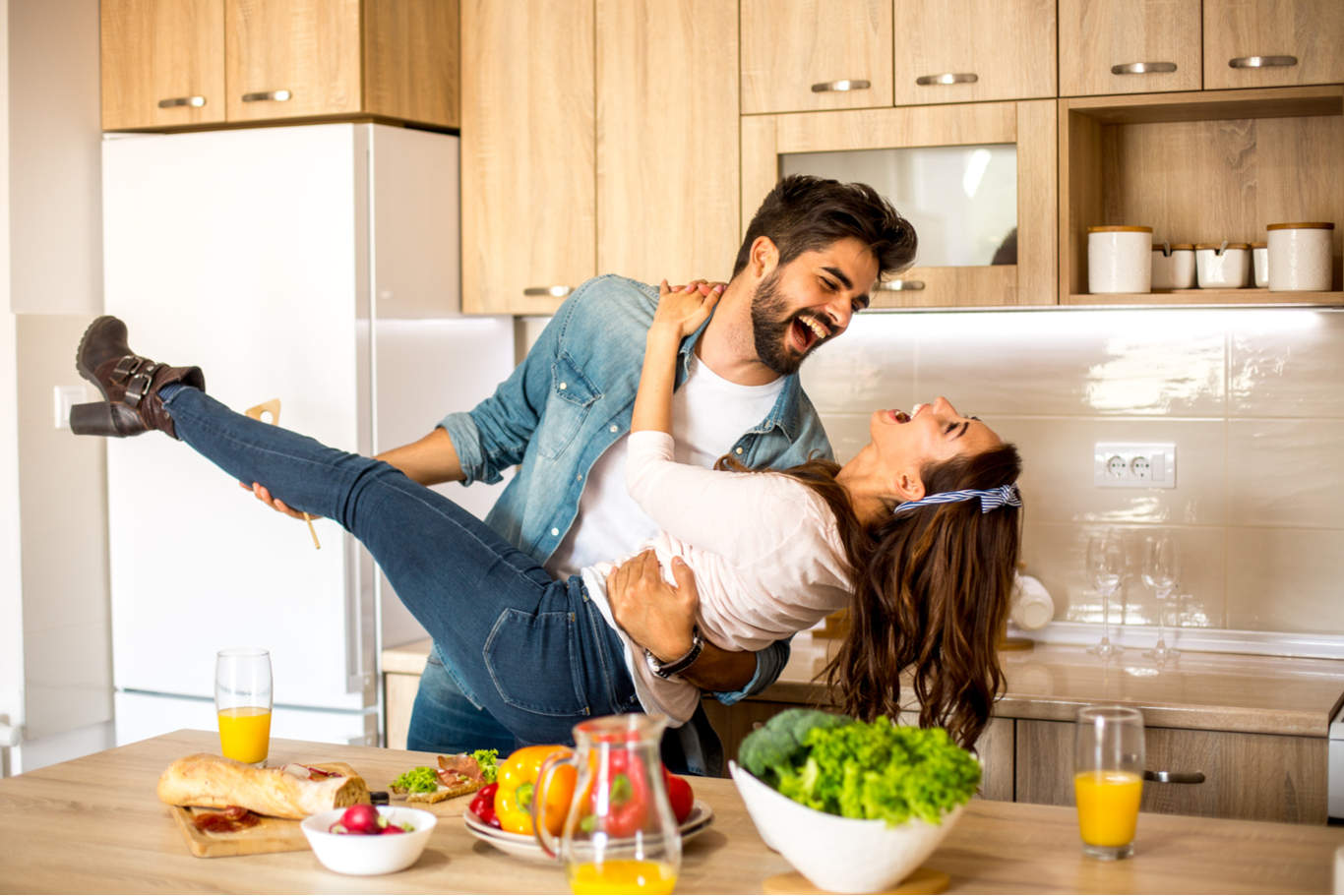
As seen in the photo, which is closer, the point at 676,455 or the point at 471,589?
the point at 471,589

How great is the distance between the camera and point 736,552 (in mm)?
1686

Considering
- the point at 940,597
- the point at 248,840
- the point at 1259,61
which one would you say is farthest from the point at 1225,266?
the point at 248,840

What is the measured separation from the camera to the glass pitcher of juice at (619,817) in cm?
103

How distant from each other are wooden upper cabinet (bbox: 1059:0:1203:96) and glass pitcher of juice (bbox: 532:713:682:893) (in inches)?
73.1

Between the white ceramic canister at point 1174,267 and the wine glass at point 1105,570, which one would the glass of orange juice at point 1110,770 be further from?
the white ceramic canister at point 1174,267

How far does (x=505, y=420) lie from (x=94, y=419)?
0.73m

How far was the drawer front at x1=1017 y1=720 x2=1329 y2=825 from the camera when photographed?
209cm

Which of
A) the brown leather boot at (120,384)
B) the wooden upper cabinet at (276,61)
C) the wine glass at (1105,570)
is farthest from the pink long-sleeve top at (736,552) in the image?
the wooden upper cabinet at (276,61)

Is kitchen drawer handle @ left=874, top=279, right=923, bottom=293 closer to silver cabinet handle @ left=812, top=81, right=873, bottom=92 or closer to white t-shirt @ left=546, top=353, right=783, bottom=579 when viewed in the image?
silver cabinet handle @ left=812, top=81, right=873, bottom=92

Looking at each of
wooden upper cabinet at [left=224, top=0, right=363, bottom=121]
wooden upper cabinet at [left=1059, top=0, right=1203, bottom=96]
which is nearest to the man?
wooden upper cabinet at [left=1059, top=0, right=1203, bottom=96]

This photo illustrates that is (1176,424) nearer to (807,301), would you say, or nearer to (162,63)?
(807,301)

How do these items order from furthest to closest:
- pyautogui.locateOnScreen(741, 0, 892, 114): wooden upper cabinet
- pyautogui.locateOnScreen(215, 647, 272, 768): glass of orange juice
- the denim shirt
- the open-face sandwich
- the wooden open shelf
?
pyautogui.locateOnScreen(741, 0, 892, 114): wooden upper cabinet → the wooden open shelf → the denim shirt → pyautogui.locateOnScreen(215, 647, 272, 768): glass of orange juice → the open-face sandwich

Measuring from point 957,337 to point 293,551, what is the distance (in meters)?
1.56

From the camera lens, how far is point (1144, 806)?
2.24 metres
